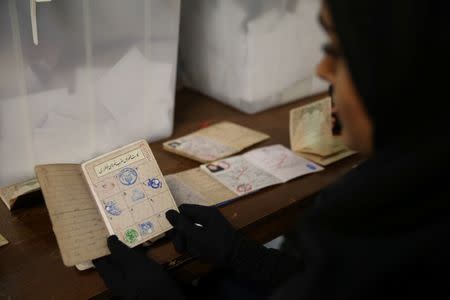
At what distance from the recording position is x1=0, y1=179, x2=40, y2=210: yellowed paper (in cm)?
73

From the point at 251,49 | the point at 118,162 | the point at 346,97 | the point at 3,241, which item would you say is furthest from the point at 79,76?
the point at 346,97

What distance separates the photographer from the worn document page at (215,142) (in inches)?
36.3

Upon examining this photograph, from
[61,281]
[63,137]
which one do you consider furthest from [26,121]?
[61,281]

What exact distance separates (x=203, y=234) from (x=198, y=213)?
0.04 meters

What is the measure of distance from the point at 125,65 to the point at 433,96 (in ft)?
1.89

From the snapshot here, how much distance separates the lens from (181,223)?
2.26ft

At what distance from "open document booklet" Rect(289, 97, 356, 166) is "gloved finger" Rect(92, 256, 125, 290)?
47cm

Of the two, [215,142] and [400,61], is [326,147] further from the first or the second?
[400,61]

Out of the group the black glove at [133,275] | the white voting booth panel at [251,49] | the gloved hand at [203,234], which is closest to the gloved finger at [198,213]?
the gloved hand at [203,234]

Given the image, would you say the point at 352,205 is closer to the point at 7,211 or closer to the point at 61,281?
the point at 61,281

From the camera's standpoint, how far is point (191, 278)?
2.31 ft

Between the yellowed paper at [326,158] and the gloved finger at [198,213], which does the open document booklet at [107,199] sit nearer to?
the gloved finger at [198,213]

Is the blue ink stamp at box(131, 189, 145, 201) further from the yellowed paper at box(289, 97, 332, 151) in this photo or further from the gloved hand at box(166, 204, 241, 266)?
the yellowed paper at box(289, 97, 332, 151)

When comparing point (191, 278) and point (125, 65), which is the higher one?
point (125, 65)
